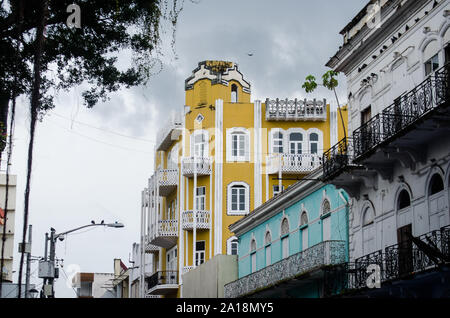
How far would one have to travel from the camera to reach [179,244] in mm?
46719

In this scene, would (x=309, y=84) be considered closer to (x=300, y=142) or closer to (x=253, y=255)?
(x=253, y=255)

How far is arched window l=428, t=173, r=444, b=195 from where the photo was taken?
69.7 feet

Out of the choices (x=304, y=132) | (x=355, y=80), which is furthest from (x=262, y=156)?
(x=355, y=80)

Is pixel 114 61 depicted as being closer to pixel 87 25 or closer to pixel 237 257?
pixel 87 25

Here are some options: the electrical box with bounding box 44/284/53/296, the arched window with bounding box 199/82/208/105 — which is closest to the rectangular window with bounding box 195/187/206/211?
the arched window with bounding box 199/82/208/105

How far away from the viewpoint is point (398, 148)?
22.0 metres

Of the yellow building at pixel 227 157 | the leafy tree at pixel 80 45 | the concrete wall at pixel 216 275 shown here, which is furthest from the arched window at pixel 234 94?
the leafy tree at pixel 80 45

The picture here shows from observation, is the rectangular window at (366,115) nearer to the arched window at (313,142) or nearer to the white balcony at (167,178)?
the arched window at (313,142)

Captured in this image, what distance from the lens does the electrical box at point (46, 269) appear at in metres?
A: 30.7

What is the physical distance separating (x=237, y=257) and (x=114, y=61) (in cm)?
2854

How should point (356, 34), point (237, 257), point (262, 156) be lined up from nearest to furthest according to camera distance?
point (356, 34) → point (237, 257) → point (262, 156)

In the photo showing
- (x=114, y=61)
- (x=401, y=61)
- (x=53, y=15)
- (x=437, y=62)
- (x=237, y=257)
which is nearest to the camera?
(x=53, y=15)

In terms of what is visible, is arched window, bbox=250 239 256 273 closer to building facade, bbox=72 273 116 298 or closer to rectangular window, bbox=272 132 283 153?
rectangular window, bbox=272 132 283 153

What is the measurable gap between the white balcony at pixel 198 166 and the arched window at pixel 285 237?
14009mm
